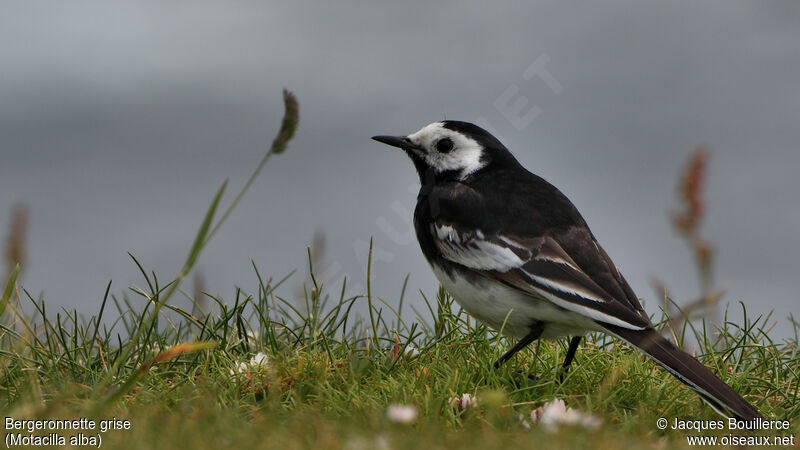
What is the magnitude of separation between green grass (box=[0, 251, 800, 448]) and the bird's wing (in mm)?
417

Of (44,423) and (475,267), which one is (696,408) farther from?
(44,423)

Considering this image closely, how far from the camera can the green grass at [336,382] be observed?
4.13 metres

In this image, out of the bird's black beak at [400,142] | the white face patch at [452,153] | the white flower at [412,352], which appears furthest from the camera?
the bird's black beak at [400,142]

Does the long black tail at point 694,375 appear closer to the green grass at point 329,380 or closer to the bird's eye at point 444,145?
the green grass at point 329,380

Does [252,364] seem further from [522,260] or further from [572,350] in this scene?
[572,350]

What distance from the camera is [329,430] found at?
411 cm

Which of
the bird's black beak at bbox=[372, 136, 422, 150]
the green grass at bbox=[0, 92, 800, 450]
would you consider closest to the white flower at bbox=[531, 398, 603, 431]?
the green grass at bbox=[0, 92, 800, 450]

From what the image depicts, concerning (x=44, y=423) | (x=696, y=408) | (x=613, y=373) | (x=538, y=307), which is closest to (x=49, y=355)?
(x=44, y=423)

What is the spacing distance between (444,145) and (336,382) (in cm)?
222

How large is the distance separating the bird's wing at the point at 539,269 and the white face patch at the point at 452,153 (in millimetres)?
Result: 820

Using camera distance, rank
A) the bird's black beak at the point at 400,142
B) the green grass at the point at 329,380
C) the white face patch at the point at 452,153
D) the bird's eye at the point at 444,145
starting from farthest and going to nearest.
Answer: the bird's black beak at the point at 400,142 → the bird's eye at the point at 444,145 → the white face patch at the point at 452,153 → the green grass at the point at 329,380

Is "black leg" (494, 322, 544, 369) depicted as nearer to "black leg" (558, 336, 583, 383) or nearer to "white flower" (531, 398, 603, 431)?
"black leg" (558, 336, 583, 383)

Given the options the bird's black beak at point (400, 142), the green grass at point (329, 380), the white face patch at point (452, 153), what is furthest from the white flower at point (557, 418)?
the bird's black beak at point (400, 142)

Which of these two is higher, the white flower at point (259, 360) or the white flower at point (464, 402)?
the white flower at point (464, 402)
